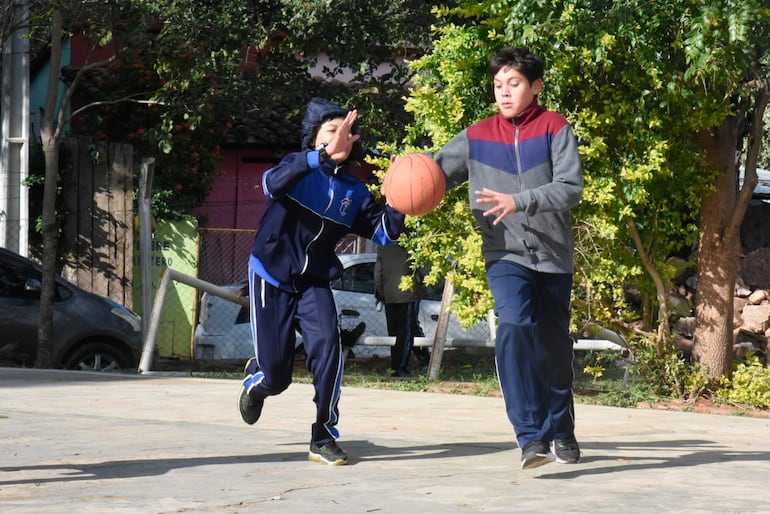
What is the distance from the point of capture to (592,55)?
31.9ft

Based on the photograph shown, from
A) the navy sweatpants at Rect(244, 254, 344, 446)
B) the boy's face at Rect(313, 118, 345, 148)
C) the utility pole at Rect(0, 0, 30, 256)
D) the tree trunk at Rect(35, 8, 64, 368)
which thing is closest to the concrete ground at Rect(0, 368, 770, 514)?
the navy sweatpants at Rect(244, 254, 344, 446)

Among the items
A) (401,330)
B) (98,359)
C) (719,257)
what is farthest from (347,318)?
(719,257)

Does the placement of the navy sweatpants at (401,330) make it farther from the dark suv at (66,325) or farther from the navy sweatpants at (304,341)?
the navy sweatpants at (304,341)

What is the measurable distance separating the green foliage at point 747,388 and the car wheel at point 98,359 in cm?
640

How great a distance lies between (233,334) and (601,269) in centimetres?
681

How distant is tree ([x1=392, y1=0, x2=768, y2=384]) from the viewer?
31.2 ft

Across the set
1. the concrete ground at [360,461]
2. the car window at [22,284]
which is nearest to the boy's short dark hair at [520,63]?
the concrete ground at [360,461]

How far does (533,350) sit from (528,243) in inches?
18.4

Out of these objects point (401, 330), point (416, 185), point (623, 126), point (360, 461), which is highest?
point (623, 126)

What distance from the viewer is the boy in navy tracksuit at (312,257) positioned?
6055 mm

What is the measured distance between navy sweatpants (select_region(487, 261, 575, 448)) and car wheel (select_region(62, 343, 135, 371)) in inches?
340

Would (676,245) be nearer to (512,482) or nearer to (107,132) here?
(512,482)

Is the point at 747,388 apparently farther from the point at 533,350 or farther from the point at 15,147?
the point at 15,147

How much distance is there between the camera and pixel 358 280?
52.5 feet
